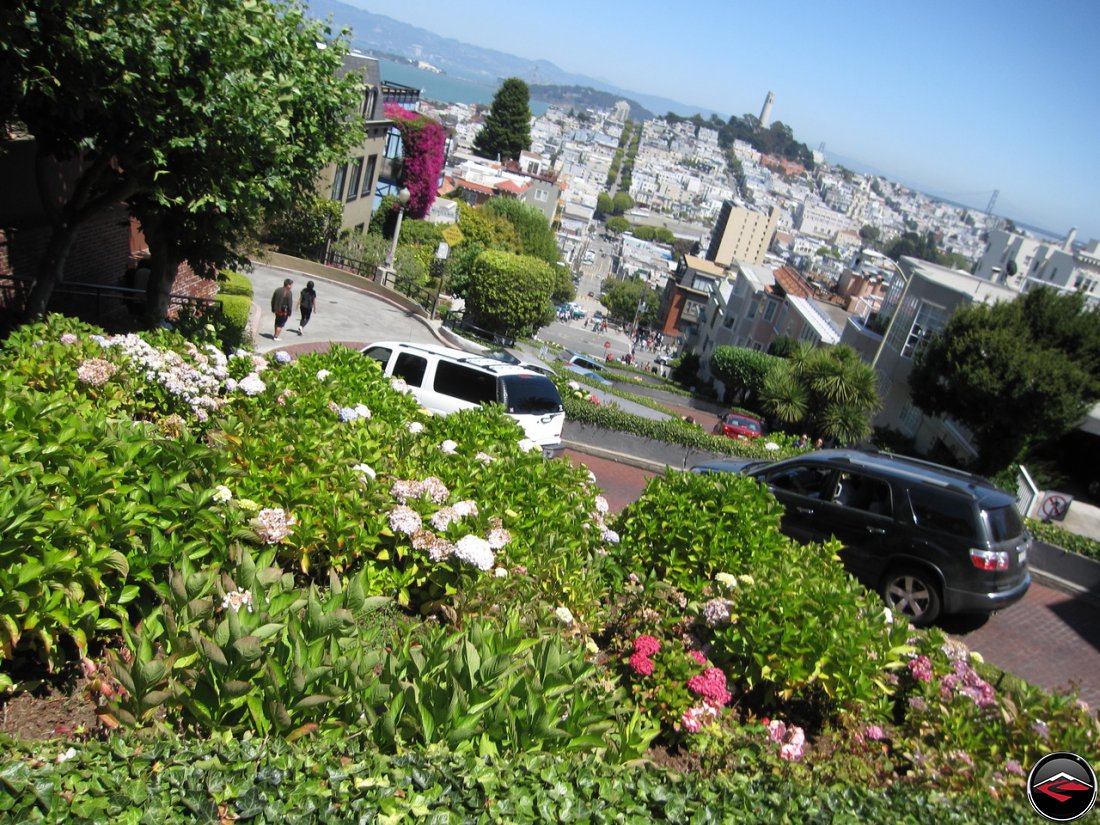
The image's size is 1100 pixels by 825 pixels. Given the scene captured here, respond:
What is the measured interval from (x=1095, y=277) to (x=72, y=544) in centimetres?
7277

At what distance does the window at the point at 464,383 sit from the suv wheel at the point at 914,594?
584 cm

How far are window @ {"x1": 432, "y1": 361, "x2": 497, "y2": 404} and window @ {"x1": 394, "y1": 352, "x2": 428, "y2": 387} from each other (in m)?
0.28

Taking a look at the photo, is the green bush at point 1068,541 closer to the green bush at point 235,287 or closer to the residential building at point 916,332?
the residential building at point 916,332

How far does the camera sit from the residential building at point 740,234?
174613mm

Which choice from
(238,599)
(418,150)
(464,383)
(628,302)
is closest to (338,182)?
(418,150)

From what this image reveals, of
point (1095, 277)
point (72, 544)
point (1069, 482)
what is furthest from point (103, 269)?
point (1095, 277)

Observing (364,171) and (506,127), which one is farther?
(506,127)

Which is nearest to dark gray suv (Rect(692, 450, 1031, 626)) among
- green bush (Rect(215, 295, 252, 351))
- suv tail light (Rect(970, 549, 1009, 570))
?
suv tail light (Rect(970, 549, 1009, 570))

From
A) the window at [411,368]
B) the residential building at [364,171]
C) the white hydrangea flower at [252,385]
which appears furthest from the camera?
the residential building at [364,171]

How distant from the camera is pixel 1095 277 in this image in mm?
61781

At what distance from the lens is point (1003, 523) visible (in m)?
8.83

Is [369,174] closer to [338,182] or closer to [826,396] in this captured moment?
[338,182]

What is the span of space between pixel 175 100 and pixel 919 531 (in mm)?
9968
